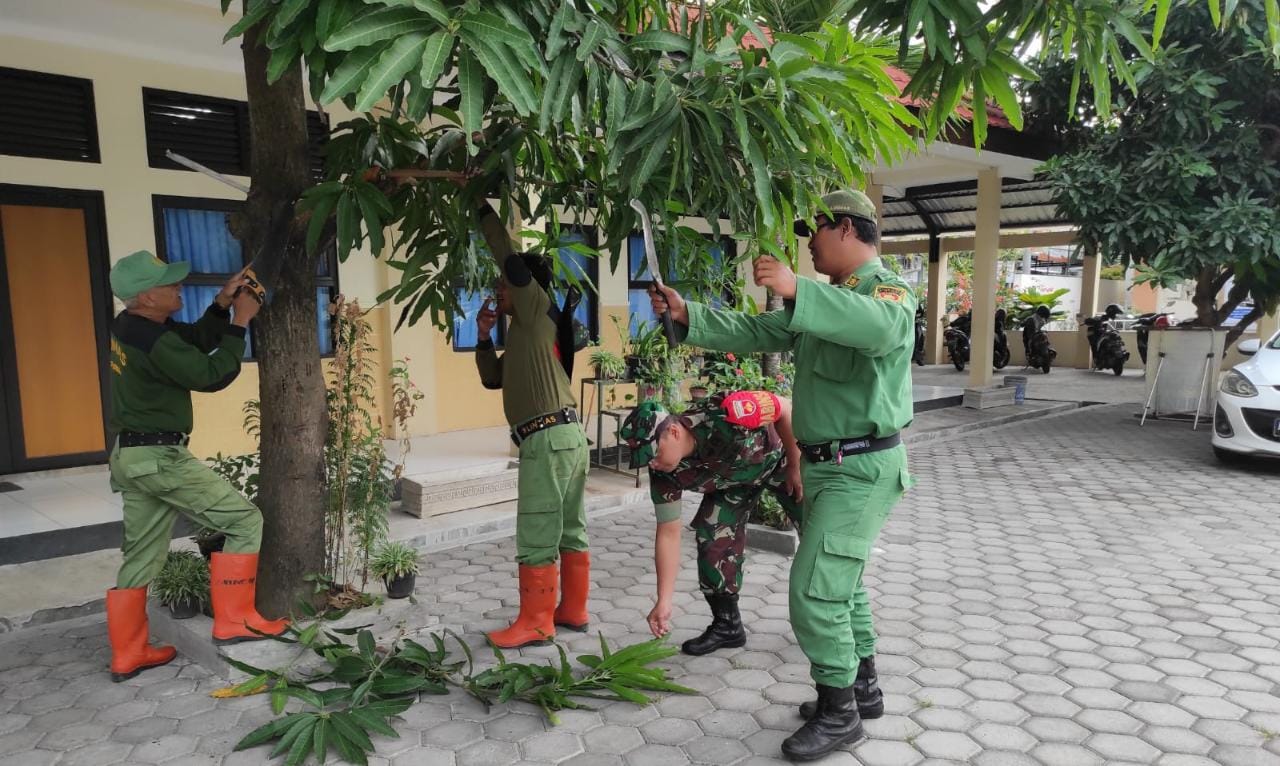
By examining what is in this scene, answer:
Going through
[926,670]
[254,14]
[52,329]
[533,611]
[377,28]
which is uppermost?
[254,14]

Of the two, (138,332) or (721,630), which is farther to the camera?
(721,630)

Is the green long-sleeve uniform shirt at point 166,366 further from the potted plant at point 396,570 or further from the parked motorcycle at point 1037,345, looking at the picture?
the parked motorcycle at point 1037,345

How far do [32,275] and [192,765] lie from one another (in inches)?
200

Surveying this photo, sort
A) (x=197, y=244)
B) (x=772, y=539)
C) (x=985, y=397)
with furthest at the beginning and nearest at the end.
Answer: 1. (x=985, y=397)
2. (x=197, y=244)
3. (x=772, y=539)

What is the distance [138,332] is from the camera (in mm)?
3096

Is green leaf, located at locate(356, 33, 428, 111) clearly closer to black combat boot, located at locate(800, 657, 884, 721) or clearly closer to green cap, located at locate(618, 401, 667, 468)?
green cap, located at locate(618, 401, 667, 468)

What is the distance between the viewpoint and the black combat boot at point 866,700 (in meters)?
2.97

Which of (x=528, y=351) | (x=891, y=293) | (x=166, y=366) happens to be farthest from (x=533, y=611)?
(x=891, y=293)

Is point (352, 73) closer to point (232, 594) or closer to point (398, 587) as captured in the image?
point (232, 594)

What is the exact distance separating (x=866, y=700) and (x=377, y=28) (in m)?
2.65

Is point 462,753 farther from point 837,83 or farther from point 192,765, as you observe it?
point 837,83

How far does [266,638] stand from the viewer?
10.7 ft

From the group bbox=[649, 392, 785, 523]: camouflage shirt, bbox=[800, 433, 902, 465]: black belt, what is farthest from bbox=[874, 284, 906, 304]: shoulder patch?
bbox=[649, 392, 785, 523]: camouflage shirt

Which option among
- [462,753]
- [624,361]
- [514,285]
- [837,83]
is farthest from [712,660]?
[624,361]
